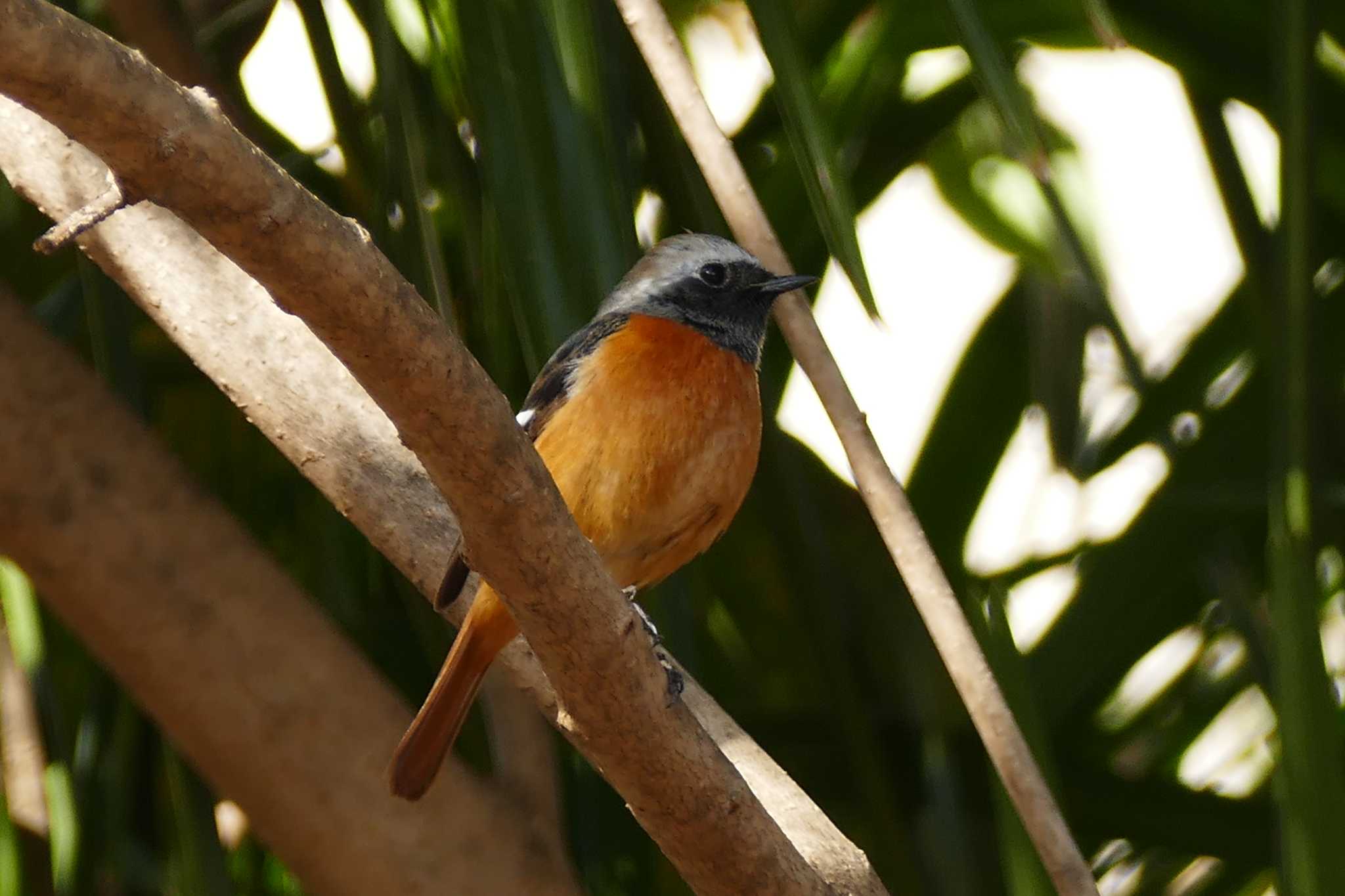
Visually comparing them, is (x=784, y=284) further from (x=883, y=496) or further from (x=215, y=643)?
(x=215, y=643)

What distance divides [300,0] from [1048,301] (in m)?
1.56

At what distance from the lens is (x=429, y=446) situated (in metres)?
1.20

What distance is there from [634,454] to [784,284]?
1.01 feet

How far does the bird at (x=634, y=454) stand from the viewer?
1.97 m

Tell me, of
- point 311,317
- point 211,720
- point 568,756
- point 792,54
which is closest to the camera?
point 311,317

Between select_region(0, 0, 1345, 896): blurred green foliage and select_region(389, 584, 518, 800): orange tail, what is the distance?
8.3 inches

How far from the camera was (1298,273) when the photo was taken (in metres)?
1.75

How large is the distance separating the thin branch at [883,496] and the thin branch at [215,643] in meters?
0.75

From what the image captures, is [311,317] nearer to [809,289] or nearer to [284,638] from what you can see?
[284,638]

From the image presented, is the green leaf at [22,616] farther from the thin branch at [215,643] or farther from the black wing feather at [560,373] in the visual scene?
the black wing feather at [560,373]

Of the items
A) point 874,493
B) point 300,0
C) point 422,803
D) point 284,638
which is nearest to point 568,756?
point 422,803

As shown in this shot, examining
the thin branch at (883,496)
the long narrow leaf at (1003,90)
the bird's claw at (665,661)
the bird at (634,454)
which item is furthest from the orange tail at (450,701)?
the long narrow leaf at (1003,90)

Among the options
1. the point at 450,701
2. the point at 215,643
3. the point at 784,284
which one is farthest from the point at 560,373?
the point at 215,643

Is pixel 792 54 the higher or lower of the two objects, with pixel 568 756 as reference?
higher
